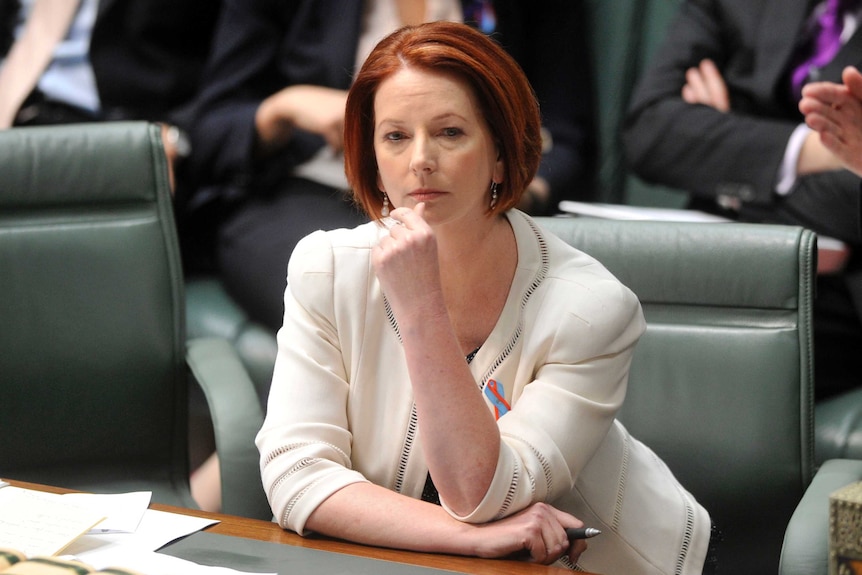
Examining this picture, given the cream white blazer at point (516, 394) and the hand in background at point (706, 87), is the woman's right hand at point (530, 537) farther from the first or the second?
the hand in background at point (706, 87)

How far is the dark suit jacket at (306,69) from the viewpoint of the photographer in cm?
245

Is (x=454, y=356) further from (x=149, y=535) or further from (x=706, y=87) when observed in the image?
(x=706, y=87)

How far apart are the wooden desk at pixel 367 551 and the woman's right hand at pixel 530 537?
0.07 feet

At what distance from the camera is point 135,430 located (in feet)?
5.85

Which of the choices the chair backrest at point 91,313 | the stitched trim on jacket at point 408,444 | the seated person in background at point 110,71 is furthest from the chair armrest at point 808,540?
the seated person in background at point 110,71

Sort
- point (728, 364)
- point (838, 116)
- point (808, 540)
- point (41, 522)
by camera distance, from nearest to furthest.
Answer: point (41, 522) → point (808, 540) → point (728, 364) → point (838, 116)

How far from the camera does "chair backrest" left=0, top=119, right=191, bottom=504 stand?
174cm

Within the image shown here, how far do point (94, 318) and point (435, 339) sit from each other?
0.83 m

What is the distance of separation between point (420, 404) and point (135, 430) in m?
0.80

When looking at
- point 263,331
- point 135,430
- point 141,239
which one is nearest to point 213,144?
point 263,331

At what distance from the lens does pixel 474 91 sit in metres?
1.27

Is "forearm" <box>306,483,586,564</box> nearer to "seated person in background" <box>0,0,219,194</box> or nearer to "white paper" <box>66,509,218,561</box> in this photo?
"white paper" <box>66,509,218,561</box>

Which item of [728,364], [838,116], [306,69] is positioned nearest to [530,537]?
[728,364]

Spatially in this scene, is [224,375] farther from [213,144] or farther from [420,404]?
[213,144]
